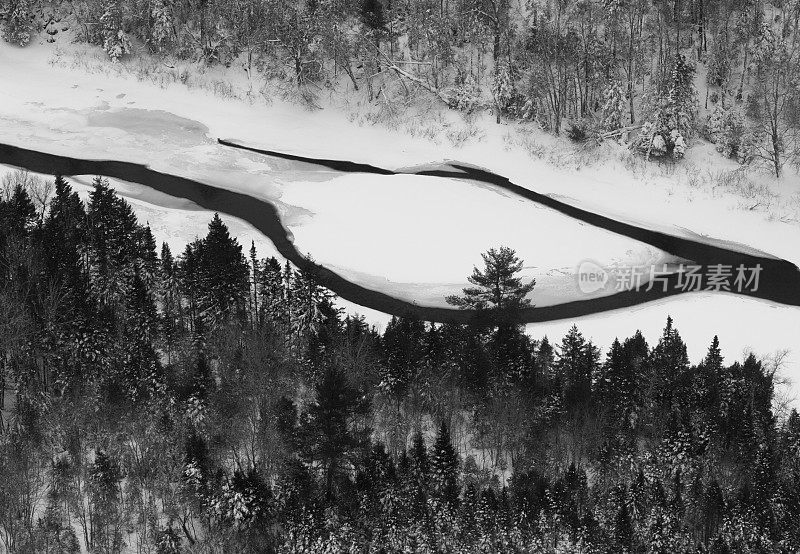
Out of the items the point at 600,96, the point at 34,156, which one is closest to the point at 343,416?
the point at 34,156

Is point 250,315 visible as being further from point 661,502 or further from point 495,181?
point 495,181

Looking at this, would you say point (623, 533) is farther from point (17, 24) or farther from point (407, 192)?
point (17, 24)

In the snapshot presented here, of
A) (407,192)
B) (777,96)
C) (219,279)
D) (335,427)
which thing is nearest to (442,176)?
(407,192)

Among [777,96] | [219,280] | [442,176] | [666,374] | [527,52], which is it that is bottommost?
[666,374]

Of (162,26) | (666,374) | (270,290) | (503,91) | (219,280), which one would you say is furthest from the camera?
(162,26)

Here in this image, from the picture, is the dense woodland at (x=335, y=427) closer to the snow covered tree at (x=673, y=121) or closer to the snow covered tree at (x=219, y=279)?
the snow covered tree at (x=219, y=279)

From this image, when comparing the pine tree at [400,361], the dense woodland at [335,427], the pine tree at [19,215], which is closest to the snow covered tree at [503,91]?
the dense woodland at [335,427]

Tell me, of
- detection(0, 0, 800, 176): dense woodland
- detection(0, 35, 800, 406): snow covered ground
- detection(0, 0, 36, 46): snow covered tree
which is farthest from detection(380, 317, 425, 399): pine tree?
detection(0, 0, 36, 46): snow covered tree
